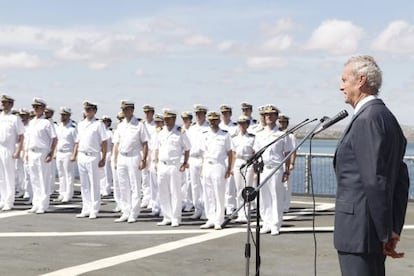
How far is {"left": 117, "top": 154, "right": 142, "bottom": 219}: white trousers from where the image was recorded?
12.9 meters

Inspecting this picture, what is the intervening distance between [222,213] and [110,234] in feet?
6.20

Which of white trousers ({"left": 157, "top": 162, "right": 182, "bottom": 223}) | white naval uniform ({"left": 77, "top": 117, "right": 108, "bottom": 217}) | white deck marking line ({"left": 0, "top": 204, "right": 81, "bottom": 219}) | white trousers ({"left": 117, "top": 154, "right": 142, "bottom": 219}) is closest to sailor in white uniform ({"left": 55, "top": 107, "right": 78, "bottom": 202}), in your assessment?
white deck marking line ({"left": 0, "top": 204, "right": 81, "bottom": 219})

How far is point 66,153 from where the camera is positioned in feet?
53.6

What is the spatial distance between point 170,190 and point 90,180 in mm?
1829

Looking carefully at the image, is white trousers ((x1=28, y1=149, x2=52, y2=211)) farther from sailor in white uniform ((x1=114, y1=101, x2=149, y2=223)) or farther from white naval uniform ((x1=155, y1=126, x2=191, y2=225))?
white naval uniform ((x1=155, y1=126, x2=191, y2=225))

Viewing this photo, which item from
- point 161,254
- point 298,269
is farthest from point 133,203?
point 298,269

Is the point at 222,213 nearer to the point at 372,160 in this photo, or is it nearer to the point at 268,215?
the point at 268,215

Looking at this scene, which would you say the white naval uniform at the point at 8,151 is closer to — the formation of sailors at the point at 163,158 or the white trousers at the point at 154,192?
the formation of sailors at the point at 163,158

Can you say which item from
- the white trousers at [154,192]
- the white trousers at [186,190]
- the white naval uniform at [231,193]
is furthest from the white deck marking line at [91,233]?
the white trousers at [186,190]

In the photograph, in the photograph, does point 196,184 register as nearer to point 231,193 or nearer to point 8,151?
point 231,193

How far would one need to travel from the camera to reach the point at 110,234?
37.4 feet

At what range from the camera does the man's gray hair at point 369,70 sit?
13.8 feet

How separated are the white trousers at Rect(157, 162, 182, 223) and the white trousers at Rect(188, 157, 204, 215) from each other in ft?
4.07

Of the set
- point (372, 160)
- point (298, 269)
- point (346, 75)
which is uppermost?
point (346, 75)
